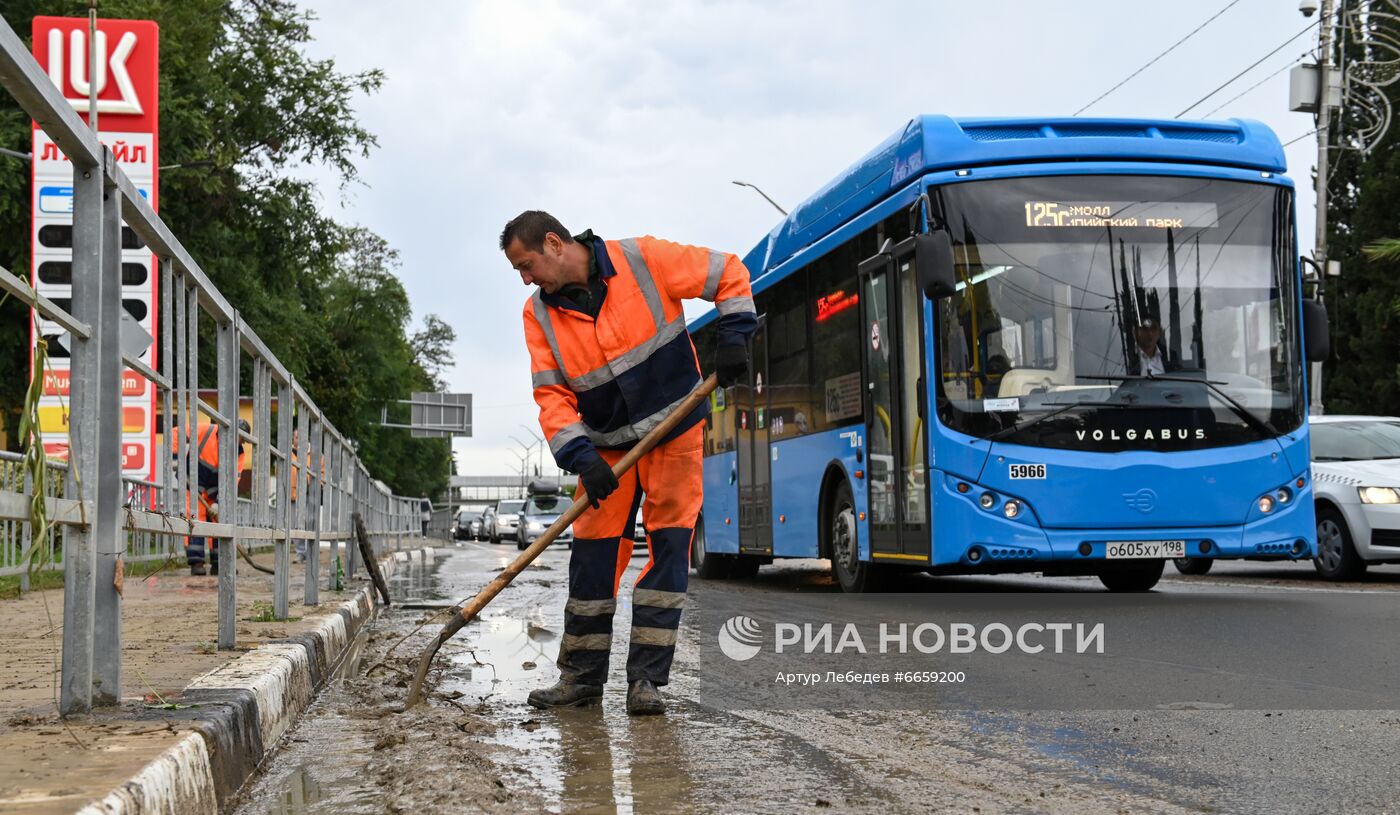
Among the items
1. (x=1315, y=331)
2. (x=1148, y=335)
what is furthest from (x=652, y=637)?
(x=1315, y=331)

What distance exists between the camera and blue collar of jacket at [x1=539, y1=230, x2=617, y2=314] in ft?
18.7

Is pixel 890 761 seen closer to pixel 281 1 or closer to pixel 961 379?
pixel 961 379

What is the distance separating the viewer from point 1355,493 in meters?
13.0

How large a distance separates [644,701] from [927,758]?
4.25 ft

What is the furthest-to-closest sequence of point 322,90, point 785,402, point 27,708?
point 322,90 < point 785,402 < point 27,708

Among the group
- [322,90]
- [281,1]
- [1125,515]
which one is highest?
[281,1]

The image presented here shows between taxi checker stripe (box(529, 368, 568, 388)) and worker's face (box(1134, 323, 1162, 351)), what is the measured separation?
18.5ft

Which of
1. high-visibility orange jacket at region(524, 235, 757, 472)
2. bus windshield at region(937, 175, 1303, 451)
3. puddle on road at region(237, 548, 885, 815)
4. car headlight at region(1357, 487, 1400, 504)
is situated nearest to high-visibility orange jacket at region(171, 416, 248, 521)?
puddle on road at region(237, 548, 885, 815)

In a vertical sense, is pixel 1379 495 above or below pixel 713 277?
below

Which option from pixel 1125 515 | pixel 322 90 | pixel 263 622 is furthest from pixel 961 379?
pixel 322 90

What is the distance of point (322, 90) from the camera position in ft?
102

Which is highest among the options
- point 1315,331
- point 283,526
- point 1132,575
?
point 1315,331

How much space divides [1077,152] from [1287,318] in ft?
6.06

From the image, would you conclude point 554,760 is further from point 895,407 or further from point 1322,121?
point 1322,121
